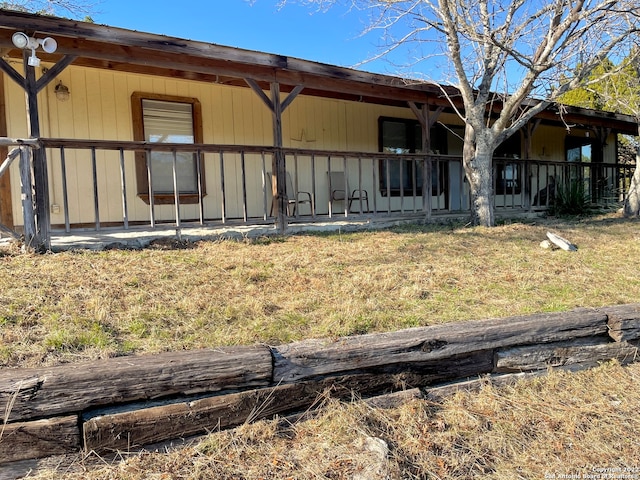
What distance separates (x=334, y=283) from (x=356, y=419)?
5.35ft

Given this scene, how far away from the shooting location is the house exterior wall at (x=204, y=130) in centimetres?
590

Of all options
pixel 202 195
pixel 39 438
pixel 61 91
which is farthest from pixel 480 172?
pixel 39 438

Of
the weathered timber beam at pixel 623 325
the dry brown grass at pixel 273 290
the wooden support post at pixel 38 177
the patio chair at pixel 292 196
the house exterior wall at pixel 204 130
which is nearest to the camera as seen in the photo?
the dry brown grass at pixel 273 290

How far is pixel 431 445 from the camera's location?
2066 mm

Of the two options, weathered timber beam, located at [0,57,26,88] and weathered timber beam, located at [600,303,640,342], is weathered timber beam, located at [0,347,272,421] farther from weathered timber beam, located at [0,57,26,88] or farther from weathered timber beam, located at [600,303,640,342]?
weathered timber beam, located at [0,57,26,88]

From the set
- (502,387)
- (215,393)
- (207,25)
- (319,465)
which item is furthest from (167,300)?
(207,25)

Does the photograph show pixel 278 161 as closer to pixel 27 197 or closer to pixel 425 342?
pixel 27 197

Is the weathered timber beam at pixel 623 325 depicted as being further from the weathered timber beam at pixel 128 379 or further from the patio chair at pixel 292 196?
the patio chair at pixel 292 196

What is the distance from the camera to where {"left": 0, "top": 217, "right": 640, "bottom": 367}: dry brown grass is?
262 centimetres

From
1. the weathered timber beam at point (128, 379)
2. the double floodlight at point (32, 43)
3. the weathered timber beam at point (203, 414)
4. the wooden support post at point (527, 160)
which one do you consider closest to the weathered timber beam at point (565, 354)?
the weathered timber beam at point (203, 414)

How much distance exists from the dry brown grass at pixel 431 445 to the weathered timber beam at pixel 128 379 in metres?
0.24

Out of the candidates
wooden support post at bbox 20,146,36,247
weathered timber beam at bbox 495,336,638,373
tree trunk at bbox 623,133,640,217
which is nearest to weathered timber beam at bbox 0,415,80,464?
weathered timber beam at bbox 495,336,638,373

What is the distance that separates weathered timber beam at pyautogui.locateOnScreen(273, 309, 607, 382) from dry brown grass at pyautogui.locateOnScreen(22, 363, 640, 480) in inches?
8.7

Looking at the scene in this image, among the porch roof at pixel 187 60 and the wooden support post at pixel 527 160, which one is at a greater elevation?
the porch roof at pixel 187 60
